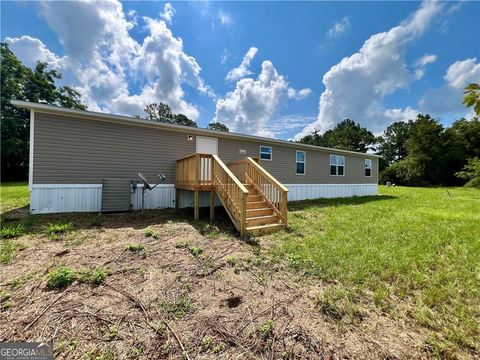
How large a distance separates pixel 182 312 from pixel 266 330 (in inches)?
37.3

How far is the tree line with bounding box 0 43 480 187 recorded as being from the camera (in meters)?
19.1

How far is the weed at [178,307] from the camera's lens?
2423 millimetres

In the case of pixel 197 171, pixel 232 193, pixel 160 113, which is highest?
pixel 160 113

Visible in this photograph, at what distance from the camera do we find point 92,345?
2006 millimetres

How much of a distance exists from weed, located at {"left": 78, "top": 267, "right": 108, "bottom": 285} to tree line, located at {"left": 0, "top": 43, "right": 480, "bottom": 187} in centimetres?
421

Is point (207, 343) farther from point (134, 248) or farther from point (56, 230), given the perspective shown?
point (56, 230)

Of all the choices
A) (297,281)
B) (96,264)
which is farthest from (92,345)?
(297,281)

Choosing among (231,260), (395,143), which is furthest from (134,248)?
(395,143)

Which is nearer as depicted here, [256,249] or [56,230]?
[256,249]

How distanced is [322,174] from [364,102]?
11471 millimetres

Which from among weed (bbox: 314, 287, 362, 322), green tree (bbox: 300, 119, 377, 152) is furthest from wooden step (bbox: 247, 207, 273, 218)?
green tree (bbox: 300, 119, 377, 152)

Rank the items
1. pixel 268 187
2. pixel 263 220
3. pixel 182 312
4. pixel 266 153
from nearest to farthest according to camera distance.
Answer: pixel 182 312
pixel 263 220
pixel 268 187
pixel 266 153

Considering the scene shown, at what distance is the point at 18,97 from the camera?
21109mm

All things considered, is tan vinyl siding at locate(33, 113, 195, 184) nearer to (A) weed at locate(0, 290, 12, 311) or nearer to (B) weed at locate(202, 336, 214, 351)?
(A) weed at locate(0, 290, 12, 311)
